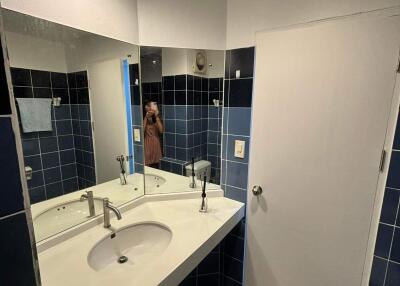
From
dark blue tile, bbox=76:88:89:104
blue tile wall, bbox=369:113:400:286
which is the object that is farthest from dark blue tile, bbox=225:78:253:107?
dark blue tile, bbox=76:88:89:104

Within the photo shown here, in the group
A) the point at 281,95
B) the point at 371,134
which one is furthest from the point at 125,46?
the point at 371,134

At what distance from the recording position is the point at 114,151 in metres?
1.36

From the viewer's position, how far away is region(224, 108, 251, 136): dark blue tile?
1.36 metres

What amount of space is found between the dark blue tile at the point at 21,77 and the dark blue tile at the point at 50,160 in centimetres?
33

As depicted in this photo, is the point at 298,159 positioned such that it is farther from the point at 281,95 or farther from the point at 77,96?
the point at 77,96

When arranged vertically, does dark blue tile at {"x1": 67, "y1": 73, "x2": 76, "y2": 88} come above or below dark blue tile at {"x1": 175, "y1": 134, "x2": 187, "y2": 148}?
above

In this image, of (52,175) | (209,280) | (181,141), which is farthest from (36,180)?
(209,280)

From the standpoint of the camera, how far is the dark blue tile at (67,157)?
1104 millimetres

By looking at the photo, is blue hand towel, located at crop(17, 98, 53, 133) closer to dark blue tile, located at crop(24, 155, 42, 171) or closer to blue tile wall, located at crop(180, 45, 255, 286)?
dark blue tile, located at crop(24, 155, 42, 171)

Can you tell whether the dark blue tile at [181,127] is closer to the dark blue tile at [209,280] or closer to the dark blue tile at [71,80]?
the dark blue tile at [71,80]

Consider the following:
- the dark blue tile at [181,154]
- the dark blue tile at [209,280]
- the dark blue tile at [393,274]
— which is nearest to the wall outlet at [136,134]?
the dark blue tile at [181,154]

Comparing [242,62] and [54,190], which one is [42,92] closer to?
[54,190]

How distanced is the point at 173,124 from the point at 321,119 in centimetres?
89

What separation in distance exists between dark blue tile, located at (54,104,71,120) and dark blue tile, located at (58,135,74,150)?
98 mm
